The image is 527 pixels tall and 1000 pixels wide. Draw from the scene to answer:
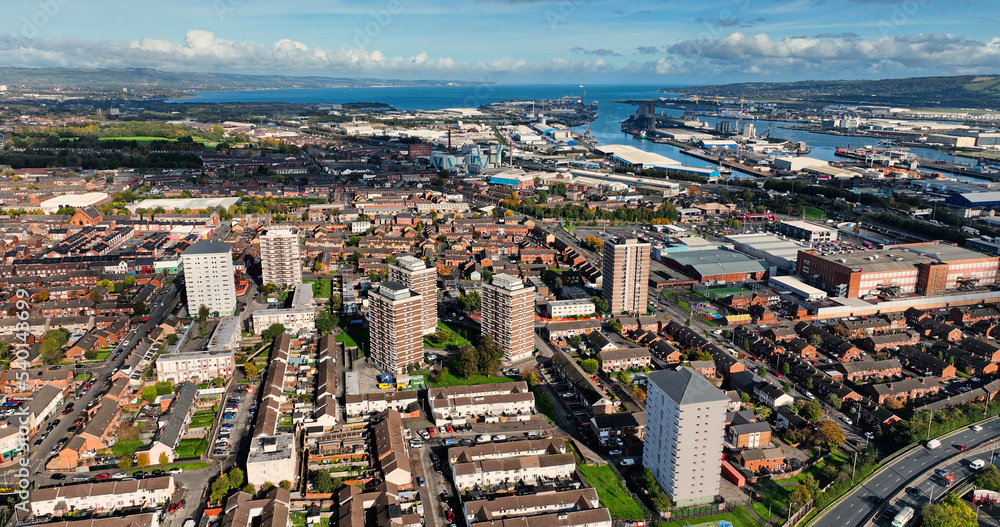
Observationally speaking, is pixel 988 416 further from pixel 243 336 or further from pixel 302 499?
pixel 243 336

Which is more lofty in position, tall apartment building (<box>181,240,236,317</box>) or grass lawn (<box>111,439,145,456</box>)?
tall apartment building (<box>181,240,236,317</box>)

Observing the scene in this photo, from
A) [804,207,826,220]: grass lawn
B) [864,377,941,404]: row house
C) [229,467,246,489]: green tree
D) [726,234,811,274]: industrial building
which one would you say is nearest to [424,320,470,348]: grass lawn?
[229,467,246,489]: green tree

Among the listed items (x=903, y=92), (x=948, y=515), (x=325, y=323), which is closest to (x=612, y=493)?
(x=948, y=515)

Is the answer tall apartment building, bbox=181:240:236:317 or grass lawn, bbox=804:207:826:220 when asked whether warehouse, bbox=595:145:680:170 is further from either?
tall apartment building, bbox=181:240:236:317

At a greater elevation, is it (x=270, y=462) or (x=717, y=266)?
(x=717, y=266)

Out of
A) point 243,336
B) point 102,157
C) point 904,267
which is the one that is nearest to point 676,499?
point 243,336

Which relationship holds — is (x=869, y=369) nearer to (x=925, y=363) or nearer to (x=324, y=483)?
(x=925, y=363)
